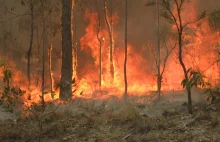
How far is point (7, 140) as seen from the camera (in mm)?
7512

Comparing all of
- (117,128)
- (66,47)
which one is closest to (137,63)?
(66,47)

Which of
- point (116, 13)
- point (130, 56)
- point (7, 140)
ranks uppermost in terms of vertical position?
point (116, 13)

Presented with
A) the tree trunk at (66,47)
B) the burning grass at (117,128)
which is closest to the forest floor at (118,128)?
the burning grass at (117,128)

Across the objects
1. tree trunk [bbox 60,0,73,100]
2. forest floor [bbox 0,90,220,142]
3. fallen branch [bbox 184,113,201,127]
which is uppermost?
tree trunk [bbox 60,0,73,100]

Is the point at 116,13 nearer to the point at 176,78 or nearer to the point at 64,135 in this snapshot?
the point at 176,78

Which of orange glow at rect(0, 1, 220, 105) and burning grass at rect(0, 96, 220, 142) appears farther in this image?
orange glow at rect(0, 1, 220, 105)

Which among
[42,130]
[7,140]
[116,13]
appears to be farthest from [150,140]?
[116,13]

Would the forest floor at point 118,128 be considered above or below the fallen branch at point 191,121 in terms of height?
below

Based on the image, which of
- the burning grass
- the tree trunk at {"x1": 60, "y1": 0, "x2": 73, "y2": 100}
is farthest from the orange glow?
the burning grass

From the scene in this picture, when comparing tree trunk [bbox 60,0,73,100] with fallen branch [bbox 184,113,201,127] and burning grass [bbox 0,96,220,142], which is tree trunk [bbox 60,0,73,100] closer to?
burning grass [bbox 0,96,220,142]

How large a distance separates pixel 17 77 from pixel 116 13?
11.4 meters

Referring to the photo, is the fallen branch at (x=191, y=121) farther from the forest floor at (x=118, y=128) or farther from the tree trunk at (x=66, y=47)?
the tree trunk at (x=66, y=47)

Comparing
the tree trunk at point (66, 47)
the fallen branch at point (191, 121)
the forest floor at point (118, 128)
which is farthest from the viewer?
the tree trunk at point (66, 47)

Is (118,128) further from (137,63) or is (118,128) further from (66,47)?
(137,63)
